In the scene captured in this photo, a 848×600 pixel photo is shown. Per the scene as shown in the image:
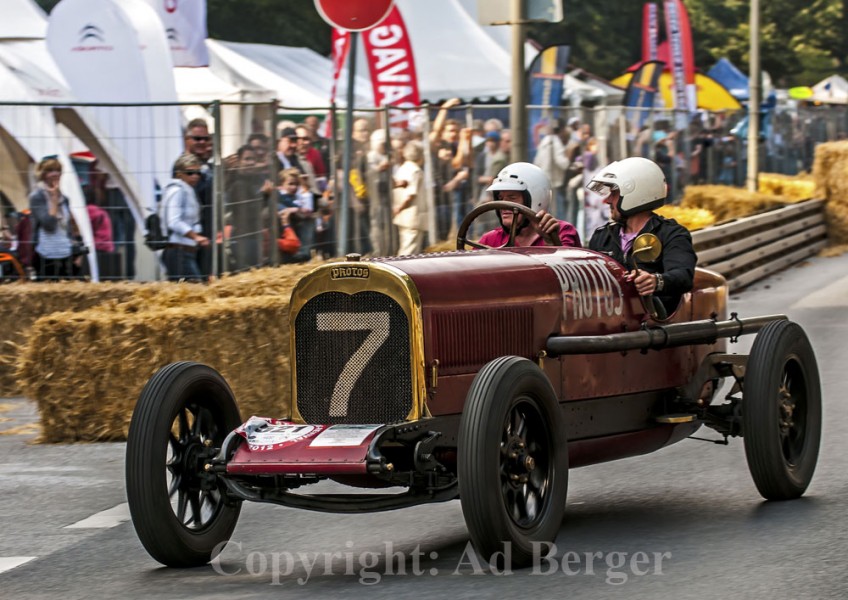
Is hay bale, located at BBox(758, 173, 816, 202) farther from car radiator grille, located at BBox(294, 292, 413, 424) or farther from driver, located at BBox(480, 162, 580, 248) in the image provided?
car radiator grille, located at BBox(294, 292, 413, 424)

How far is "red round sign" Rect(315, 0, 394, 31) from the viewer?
11270mm

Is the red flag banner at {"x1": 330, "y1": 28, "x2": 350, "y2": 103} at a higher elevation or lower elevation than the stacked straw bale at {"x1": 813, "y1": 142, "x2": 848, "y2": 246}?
higher

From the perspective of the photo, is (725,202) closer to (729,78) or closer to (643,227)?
(643,227)

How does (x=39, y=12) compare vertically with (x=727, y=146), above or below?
above

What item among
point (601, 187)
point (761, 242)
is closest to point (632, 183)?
point (601, 187)

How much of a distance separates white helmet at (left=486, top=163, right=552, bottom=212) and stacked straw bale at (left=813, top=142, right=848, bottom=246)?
778 inches

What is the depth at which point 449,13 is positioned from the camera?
31.5m

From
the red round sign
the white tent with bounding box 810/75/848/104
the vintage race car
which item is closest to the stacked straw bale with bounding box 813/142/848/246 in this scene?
the red round sign

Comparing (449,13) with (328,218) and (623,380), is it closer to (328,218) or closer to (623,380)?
(328,218)

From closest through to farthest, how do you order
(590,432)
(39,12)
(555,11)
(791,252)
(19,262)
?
(590,432) → (555,11) → (19,262) → (39,12) → (791,252)

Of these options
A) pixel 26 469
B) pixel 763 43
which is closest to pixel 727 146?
pixel 26 469

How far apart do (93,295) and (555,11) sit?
13.0 ft

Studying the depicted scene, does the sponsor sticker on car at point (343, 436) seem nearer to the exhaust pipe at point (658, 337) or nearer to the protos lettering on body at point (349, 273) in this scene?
the protos lettering on body at point (349, 273)

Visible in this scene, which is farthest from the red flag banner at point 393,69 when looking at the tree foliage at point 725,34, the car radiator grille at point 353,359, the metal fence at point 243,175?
the tree foliage at point 725,34
